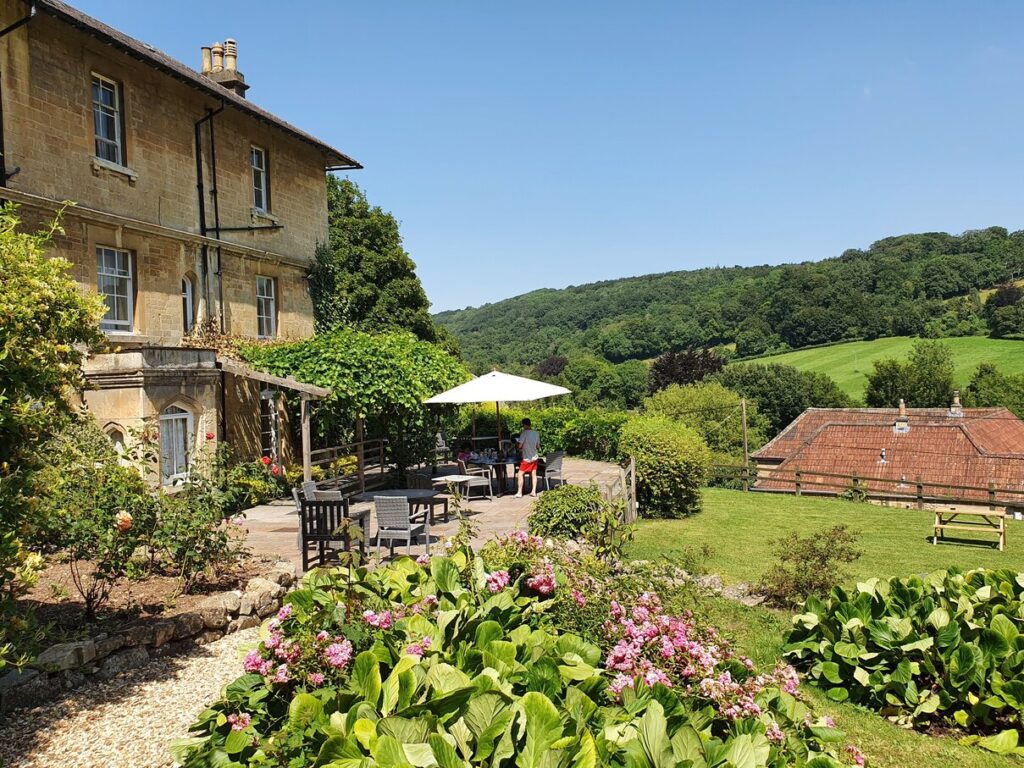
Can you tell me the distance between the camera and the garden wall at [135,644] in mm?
5891

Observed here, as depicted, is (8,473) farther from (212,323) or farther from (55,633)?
(212,323)

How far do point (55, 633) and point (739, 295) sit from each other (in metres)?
108

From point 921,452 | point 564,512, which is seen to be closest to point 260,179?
point 564,512

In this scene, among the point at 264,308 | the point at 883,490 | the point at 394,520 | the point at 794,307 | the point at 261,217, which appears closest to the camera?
the point at 394,520

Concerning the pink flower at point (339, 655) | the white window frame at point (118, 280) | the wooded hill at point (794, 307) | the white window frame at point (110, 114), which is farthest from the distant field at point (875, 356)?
the pink flower at point (339, 655)

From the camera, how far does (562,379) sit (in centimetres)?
8844

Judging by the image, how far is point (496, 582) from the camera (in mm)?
4473

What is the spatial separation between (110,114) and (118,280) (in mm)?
3213

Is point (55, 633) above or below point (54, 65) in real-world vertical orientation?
below

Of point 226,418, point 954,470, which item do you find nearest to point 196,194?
point 226,418

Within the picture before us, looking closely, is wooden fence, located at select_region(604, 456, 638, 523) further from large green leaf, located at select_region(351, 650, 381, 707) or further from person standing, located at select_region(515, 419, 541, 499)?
large green leaf, located at select_region(351, 650, 381, 707)

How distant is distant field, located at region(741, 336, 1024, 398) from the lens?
74.9 m

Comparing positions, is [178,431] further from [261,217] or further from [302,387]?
[261,217]

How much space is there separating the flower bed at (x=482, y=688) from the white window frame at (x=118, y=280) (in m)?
12.3
